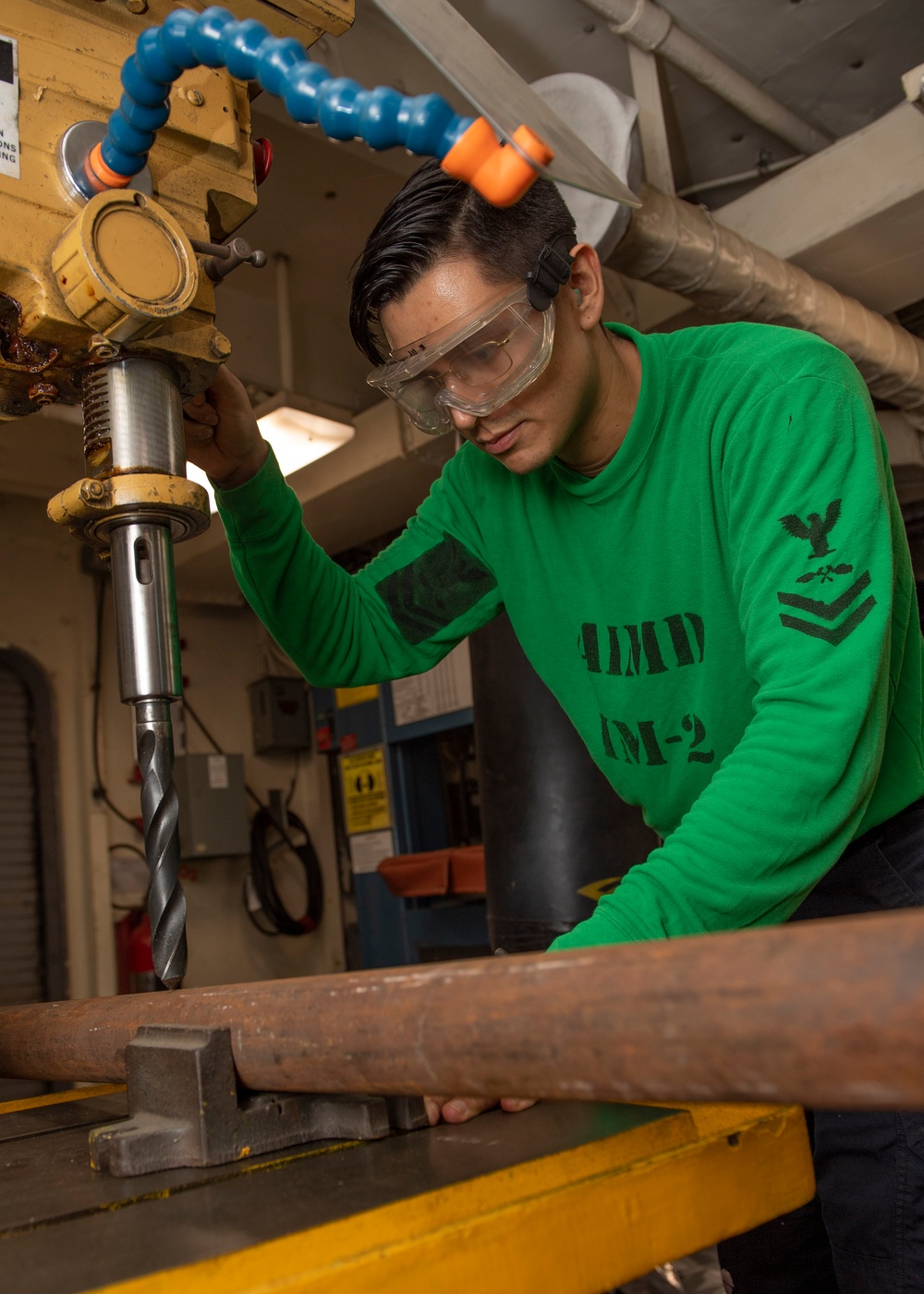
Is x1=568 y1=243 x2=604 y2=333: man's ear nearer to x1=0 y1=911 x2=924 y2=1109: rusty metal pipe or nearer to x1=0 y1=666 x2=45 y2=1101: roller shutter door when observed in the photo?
x1=0 y1=911 x2=924 y2=1109: rusty metal pipe

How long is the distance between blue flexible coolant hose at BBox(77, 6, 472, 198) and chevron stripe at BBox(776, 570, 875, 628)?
1.49 feet

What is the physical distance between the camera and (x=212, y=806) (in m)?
4.28

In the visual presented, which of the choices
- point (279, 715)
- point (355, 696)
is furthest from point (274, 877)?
point (355, 696)

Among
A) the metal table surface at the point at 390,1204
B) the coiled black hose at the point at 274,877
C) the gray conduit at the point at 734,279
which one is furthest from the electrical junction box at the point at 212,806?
the metal table surface at the point at 390,1204

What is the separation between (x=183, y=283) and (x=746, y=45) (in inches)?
72.9

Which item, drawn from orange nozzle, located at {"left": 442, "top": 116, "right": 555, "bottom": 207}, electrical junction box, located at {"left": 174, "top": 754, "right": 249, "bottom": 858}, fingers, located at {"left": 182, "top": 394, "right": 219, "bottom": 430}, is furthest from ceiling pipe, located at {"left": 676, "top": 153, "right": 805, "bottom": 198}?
electrical junction box, located at {"left": 174, "top": 754, "right": 249, "bottom": 858}

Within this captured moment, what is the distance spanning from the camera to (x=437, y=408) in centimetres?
123

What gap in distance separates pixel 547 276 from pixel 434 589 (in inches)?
18.8

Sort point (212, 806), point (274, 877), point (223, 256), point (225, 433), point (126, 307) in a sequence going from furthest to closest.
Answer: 1. point (274, 877)
2. point (212, 806)
3. point (225, 433)
4. point (223, 256)
5. point (126, 307)

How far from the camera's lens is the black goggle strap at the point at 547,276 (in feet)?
3.53

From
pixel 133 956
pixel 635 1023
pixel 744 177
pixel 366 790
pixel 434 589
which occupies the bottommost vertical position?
pixel 133 956

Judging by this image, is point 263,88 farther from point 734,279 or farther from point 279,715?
point 279,715

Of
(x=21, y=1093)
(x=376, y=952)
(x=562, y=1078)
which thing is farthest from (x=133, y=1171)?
(x=21, y=1093)

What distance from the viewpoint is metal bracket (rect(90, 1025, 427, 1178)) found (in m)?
0.65
